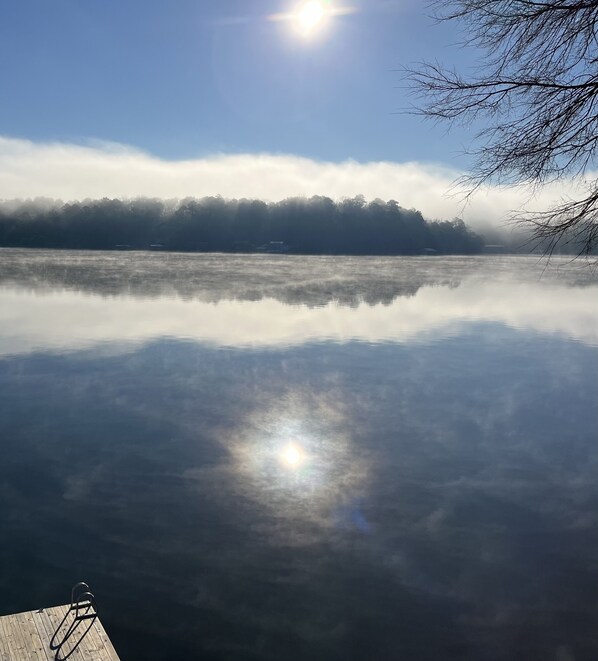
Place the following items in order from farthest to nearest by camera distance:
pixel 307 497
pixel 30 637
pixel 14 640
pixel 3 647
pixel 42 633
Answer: pixel 307 497
pixel 42 633
pixel 30 637
pixel 14 640
pixel 3 647

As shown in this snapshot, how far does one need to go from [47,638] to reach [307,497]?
7.01m

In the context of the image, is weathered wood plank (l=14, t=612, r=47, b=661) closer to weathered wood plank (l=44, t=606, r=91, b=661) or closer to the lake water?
weathered wood plank (l=44, t=606, r=91, b=661)

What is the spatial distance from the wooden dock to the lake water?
93 cm

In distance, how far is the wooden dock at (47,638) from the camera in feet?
28.6

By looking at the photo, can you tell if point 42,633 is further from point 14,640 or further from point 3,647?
point 3,647

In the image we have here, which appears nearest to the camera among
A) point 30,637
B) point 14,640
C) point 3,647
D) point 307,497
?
point 3,647

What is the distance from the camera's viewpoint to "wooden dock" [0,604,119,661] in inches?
344

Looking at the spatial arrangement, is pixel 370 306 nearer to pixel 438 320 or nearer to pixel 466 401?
pixel 438 320

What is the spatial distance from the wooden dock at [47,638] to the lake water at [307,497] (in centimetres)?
93

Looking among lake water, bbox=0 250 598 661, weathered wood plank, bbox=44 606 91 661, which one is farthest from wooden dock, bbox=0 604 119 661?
lake water, bbox=0 250 598 661

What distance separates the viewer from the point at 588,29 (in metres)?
6.89

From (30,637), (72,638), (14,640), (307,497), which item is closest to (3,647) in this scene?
(14,640)

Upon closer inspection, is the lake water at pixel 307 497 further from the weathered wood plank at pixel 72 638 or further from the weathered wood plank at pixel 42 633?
the weathered wood plank at pixel 42 633

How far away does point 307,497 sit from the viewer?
14.9 metres
